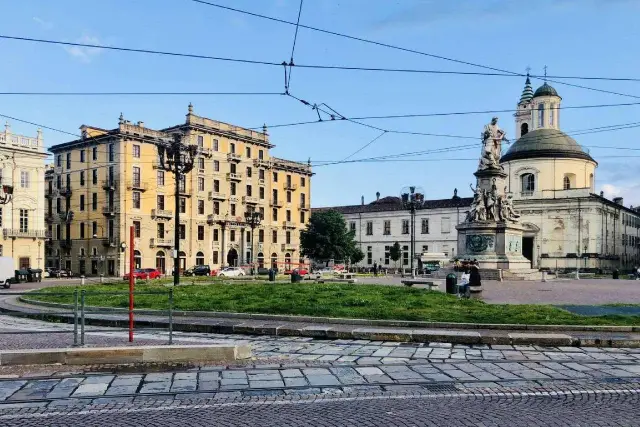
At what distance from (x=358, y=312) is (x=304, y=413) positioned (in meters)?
8.59

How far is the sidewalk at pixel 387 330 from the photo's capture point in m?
11.7

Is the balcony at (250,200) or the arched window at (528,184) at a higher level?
the arched window at (528,184)

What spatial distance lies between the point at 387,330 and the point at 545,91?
7584 centimetres

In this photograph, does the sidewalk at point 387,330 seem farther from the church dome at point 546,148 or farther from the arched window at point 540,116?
the arched window at point 540,116

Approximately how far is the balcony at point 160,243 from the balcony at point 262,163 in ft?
52.2

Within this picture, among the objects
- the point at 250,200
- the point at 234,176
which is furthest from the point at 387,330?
the point at 250,200

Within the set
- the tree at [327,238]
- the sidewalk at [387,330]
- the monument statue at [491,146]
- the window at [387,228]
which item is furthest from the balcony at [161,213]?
the sidewalk at [387,330]

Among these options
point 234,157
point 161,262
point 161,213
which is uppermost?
point 234,157

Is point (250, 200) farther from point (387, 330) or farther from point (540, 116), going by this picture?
point (387, 330)

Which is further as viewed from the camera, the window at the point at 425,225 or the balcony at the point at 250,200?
the window at the point at 425,225

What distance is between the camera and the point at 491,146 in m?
36.2

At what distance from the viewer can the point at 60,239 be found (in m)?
66.6

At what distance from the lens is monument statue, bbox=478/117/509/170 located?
36.0m

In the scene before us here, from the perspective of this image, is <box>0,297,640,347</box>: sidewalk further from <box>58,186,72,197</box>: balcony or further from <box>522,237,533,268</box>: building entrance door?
<box>522,237,533,268</box>: building entrance door
